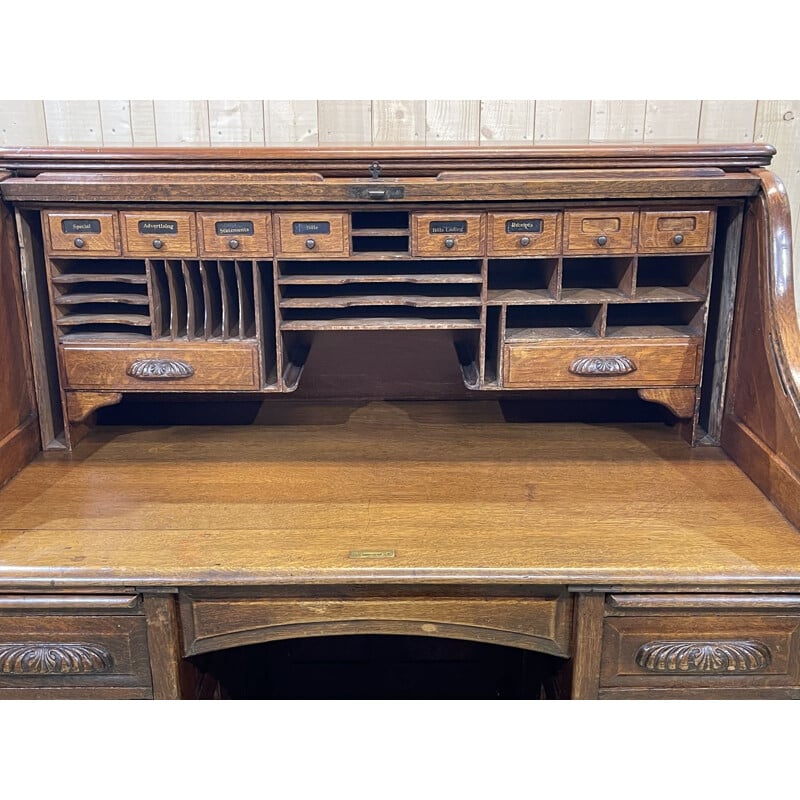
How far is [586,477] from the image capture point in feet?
5.62

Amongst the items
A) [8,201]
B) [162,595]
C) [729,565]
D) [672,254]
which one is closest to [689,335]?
[672,254]

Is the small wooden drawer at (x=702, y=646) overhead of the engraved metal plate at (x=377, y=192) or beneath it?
beneath

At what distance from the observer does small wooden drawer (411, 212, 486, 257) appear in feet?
5.48

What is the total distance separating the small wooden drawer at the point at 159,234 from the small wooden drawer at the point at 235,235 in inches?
1.1

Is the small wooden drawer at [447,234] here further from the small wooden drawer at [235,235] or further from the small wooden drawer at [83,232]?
the small wooden drawer at [83,232]

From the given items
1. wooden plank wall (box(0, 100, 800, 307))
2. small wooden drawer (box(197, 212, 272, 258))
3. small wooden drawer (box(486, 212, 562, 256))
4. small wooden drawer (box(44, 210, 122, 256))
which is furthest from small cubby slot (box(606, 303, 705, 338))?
small wooden drawer (box(44, 210, 122, 256))

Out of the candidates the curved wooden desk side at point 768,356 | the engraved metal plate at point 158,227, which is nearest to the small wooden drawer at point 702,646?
the curved wooden desk side at point 768,356

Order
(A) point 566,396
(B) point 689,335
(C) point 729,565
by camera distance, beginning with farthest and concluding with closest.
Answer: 1. (A) point 566,396
2. (B) point 689,335
3. (C) point 729,565

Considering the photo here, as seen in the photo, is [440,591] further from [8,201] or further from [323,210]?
[8,201]

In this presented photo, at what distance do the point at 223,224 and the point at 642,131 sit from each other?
3.51 ft

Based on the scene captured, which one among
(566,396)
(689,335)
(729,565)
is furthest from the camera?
(566,396)

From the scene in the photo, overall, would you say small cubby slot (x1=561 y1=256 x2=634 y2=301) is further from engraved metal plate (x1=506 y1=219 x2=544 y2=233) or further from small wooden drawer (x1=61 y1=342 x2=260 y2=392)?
small wooden drawer (x1=61 y1=342 x2=260 y2=392)

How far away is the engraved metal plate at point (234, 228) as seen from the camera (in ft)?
5.49

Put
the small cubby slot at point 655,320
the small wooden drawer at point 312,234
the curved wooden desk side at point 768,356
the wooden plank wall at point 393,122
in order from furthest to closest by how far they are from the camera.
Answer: the wooden plank wall at point 393,122, the small cubby slot at point 655,320, the small wooden drawer at point 312,234, the curved wooden desk side at point 768,356
